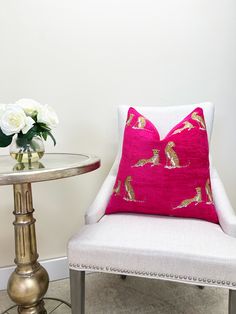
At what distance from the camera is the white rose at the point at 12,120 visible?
3.49 ft

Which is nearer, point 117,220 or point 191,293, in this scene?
point 117,220

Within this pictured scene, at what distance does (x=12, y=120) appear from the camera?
1066 mm

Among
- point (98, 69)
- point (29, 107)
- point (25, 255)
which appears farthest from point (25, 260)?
point (98, 69)

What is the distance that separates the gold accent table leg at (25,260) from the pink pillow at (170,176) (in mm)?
372

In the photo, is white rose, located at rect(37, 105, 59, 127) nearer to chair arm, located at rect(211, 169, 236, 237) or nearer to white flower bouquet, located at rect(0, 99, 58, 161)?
white flower bouquet, located at rect(0, 99, 58, 161)

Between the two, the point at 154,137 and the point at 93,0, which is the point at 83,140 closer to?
the point at 154,137

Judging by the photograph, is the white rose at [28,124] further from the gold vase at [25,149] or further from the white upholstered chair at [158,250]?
the white upholstered chair at [158,250]

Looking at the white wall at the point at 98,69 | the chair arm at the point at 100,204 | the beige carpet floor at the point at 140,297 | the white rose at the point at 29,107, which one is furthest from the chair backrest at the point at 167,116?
the beige carpet floor at the point at 140,297

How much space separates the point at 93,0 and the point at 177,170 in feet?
3.45

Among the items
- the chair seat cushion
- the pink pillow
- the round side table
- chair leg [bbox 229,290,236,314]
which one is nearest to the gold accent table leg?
the round side table

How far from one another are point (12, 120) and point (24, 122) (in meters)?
0.04

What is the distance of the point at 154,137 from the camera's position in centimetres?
131

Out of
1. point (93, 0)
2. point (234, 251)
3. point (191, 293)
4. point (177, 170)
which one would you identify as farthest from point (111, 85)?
point (191, 293)

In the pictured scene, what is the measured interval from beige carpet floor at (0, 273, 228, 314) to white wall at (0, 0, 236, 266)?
267mm
